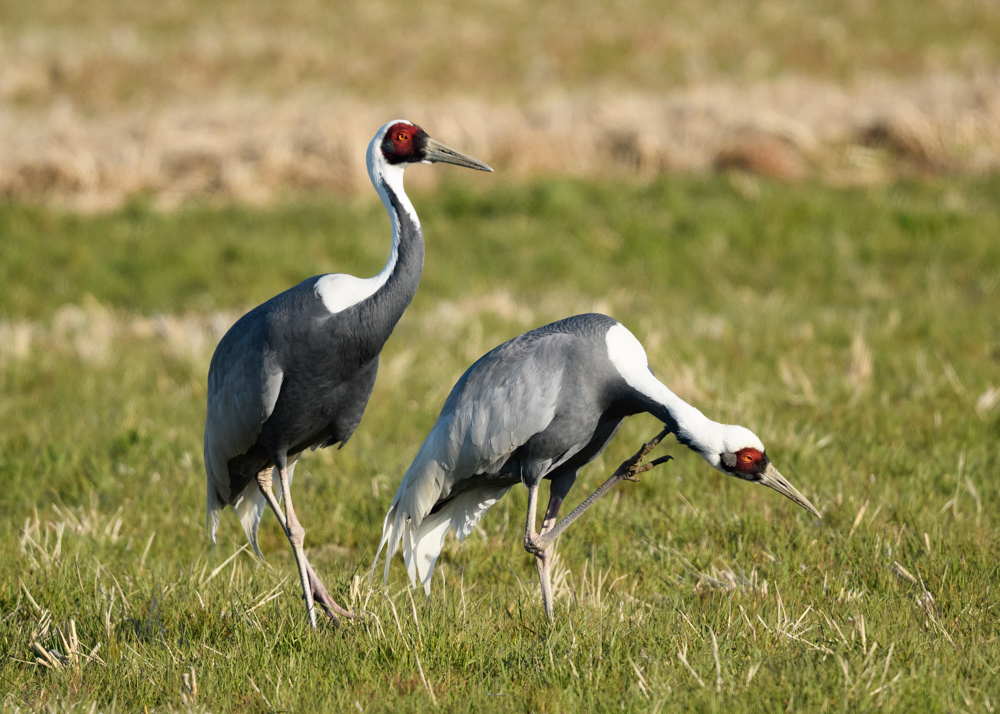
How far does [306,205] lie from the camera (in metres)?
11.8

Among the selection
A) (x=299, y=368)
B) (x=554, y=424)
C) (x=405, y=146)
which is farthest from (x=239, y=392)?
(x=554, y=424)

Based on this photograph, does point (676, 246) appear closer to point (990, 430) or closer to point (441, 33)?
point (990, 430)

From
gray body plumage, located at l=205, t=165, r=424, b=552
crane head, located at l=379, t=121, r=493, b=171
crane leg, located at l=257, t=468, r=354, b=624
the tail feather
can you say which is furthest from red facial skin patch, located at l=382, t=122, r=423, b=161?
crane leg, located at l=257, t=468, r=354, b=624

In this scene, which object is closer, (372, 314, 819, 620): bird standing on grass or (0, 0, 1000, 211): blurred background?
(372, 314, 819, 620): bird standing on grass

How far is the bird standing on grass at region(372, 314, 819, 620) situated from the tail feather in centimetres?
19

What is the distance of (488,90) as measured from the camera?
17.8 meters

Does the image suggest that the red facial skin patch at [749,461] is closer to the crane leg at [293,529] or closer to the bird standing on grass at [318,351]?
the bird standing on grass at [318,351]

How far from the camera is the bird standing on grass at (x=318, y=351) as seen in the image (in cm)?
364

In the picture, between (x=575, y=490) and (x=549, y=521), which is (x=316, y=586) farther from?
(x=575, y=490)

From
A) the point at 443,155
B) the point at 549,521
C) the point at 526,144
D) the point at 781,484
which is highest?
the point at 443,155

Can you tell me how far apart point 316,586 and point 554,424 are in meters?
1.13

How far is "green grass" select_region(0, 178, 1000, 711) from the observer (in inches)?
128

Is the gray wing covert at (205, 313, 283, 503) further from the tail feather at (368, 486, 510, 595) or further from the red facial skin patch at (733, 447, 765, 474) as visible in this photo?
the red facial skin patch at (733, 447, 765, 474)

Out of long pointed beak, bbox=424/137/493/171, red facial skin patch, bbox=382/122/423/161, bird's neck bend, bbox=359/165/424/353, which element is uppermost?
red facial skin patch, bbox=382/122/423/161
